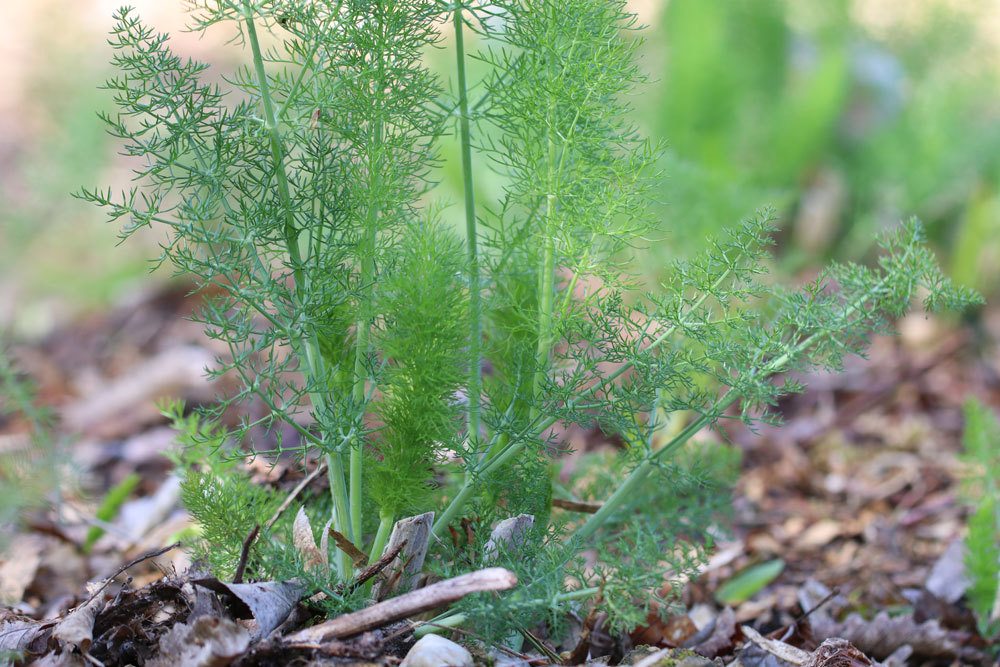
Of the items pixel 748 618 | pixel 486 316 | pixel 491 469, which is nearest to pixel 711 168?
pixel 748 618

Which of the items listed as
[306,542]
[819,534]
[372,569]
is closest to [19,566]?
[306,542]

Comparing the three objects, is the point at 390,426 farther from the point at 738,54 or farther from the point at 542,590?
the point at 738,54

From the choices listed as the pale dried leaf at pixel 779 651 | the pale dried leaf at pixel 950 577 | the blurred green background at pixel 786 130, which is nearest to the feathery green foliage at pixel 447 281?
the pale dried leaf at pixel 779 651

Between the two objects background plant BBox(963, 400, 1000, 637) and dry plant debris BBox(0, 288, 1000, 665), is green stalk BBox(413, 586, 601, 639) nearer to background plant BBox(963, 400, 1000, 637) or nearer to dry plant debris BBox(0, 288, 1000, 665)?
dry plant debris BBox(0, 288, 1000, 665)

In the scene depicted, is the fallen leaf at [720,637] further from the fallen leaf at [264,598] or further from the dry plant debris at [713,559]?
the fallen leaf at [264,598]

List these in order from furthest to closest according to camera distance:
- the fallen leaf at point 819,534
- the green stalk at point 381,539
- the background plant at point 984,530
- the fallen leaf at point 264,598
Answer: the fallen leaf at point 819,534 < the background plant at point 984,530 < the green stalk at point 381,539 < the fallen leaf at point 264,598

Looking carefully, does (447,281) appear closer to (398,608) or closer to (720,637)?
(398,608)

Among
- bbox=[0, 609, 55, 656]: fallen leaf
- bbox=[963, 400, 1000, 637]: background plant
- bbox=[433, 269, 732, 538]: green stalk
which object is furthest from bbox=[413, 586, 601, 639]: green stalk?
bbox=[963, 400, 1000, 637]: background plant
